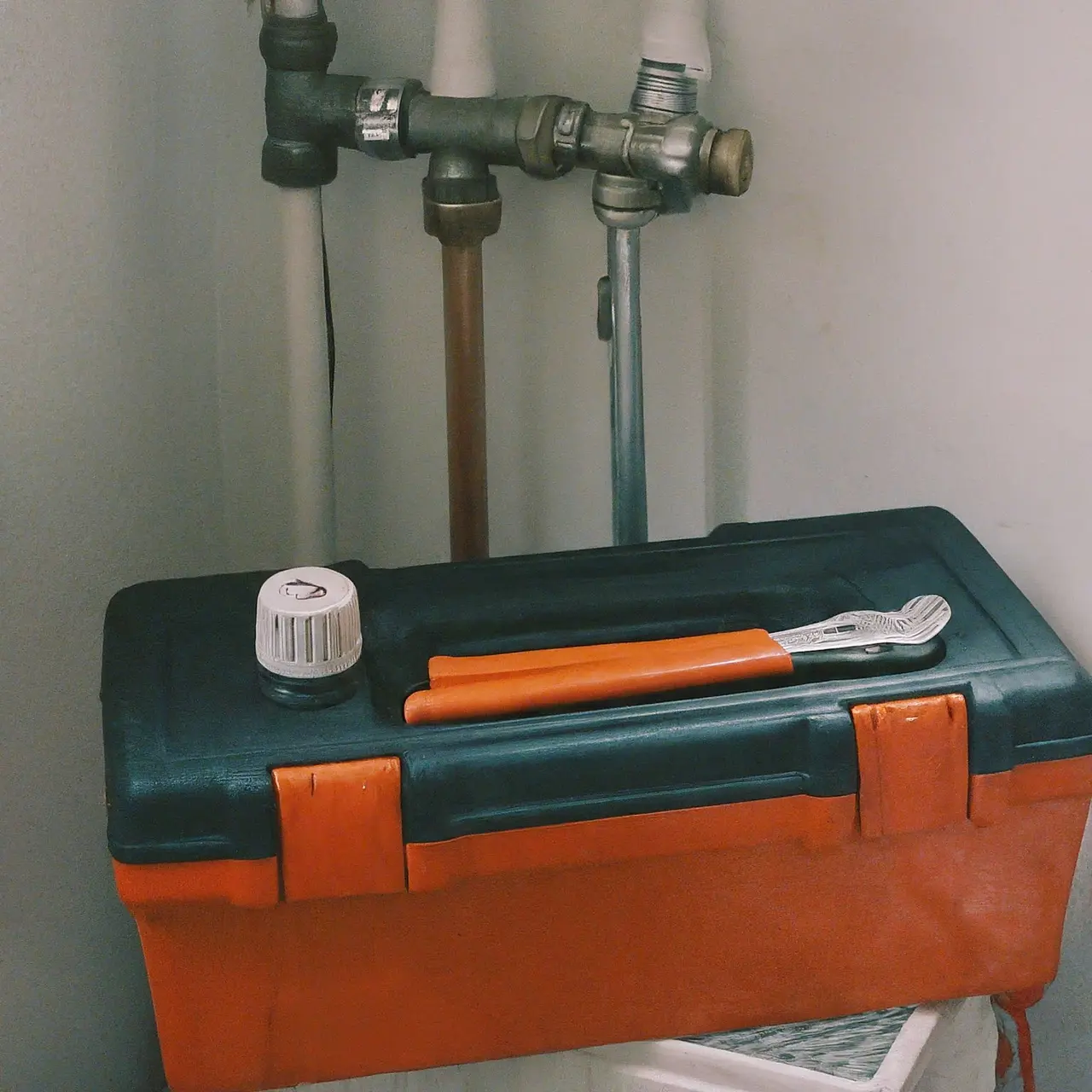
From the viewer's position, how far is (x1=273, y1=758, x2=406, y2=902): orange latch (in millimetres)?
584

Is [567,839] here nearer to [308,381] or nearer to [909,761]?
[909,761]

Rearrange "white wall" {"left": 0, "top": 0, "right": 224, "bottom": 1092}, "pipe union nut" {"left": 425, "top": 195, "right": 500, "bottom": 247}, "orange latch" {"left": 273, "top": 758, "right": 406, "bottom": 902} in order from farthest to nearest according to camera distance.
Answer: "pipe union nut" {"left": 425, "top": 195, "right": 500, "bottom": 247} < "white wall" {"left": 0, "top": 0, "right": 224, "bottom": 1092} < "orange latch" {"left": 273, "top": 758, "right": 406, "bottom": 902}

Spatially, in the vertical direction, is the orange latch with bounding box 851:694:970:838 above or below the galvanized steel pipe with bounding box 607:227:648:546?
below

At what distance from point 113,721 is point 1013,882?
43cm

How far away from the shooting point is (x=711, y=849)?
0.63m

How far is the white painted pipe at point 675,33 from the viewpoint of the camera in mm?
772

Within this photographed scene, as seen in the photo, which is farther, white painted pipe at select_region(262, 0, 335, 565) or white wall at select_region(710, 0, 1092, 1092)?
→ white painted pipe at select_region(262, 0, 335, 565)

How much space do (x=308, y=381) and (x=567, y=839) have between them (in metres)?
0.40

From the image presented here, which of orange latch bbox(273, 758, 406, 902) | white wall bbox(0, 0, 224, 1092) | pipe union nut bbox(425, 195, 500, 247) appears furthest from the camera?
pipe union nut bbox(425, 195, 500, 247)

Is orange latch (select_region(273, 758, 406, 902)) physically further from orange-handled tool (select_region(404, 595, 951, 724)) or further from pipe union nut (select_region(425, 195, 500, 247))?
pipe union nut (select_region(425, 195, 500, 247))

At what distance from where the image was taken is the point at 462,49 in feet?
2.64

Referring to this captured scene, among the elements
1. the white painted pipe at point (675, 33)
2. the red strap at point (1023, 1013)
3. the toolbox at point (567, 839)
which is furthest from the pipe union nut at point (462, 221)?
the red strap at point (1023, 1013)

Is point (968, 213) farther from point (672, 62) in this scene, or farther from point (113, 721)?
point (113, 721)

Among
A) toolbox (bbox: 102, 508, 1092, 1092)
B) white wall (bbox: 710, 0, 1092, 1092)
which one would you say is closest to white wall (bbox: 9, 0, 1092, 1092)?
white wall (bbox: 710, 0, 1092, 1092)
